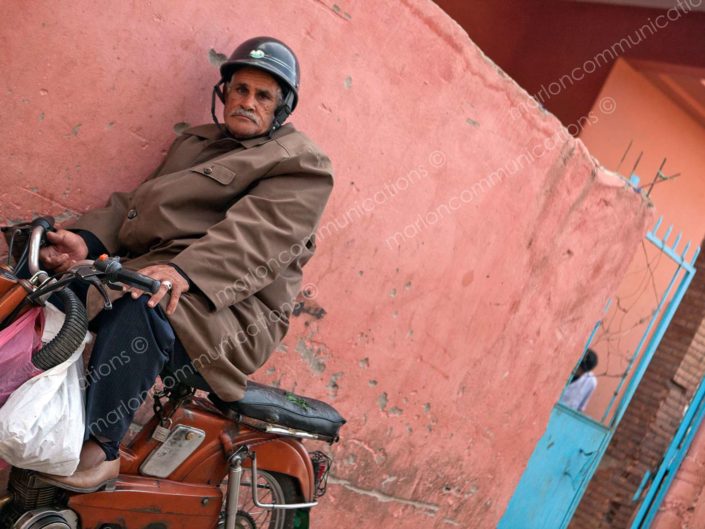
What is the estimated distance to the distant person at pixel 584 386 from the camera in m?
7.10

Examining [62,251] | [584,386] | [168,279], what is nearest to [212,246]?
[168,279]

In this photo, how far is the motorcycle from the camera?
2094 millimetres

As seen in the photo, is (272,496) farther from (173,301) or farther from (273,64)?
(273,64)

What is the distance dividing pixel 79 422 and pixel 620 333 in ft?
21.1

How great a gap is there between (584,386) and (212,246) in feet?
17.6

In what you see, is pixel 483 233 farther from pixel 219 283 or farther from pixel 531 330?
pixel 219 283

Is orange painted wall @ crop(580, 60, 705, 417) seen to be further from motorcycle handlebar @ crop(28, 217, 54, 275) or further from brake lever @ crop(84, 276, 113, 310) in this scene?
brake lever @ crop(84, 276, 113, 310)

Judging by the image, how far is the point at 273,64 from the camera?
270 cm

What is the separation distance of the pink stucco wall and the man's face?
0.30 metres

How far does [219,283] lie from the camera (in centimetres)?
241

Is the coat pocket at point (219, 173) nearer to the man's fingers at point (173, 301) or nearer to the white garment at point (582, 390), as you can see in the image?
the man's fingers at point (173, 301)

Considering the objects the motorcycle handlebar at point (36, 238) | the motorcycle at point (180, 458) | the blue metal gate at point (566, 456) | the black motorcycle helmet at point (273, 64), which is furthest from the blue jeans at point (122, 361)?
the blue metal gate at point (566, 456)

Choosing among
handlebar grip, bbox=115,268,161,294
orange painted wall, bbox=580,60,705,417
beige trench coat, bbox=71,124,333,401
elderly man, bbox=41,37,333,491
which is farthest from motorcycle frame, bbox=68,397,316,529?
orange painted wall, bbox=580,60,705,417

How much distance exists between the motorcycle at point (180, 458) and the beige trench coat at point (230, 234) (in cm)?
21
